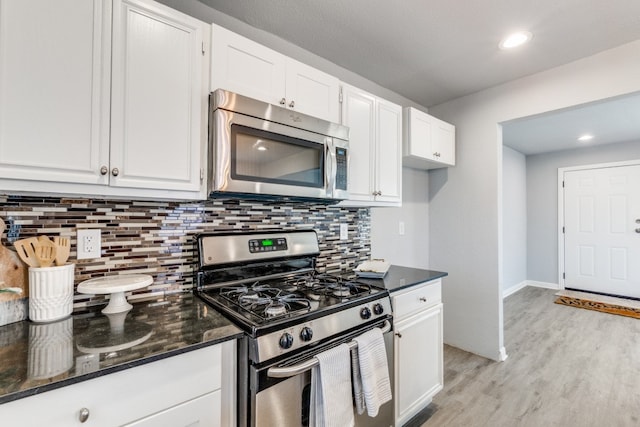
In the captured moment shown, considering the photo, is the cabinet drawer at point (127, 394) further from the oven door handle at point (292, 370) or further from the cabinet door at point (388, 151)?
the cabinet door at point (388, 151)

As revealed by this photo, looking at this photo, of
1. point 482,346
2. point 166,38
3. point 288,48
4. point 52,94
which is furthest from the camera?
point 482,346

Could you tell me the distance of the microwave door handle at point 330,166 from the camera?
1709 mm

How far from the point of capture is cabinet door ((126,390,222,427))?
0.89 m

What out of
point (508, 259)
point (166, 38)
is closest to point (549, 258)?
point (508, 259)

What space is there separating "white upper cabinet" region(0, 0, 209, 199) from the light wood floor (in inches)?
85.3

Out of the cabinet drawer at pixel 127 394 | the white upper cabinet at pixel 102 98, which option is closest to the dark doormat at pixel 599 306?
the cabinet drawer at pixel 127 394

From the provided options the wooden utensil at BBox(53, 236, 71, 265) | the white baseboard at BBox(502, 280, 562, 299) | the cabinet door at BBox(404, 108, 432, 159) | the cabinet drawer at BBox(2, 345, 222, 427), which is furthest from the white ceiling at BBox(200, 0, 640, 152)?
the white baseboard at BBox(502, 280, 562, 299)

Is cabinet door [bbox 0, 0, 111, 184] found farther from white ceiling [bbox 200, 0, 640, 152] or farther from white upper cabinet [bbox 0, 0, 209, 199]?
white ceiling [bbox 200, 0, 640, 152]

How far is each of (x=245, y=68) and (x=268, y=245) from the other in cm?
95

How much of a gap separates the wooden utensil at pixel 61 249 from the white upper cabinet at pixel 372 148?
55.5 inches

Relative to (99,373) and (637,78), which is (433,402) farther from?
(637,78)

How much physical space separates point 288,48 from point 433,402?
2.67 m

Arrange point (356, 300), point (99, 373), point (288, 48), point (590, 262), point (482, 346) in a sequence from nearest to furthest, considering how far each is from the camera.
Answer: point (99, 373)
point (356, 300)
point (288, 48)
point (482, 346)
point (590, 262)

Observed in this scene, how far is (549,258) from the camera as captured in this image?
5.23 metres
